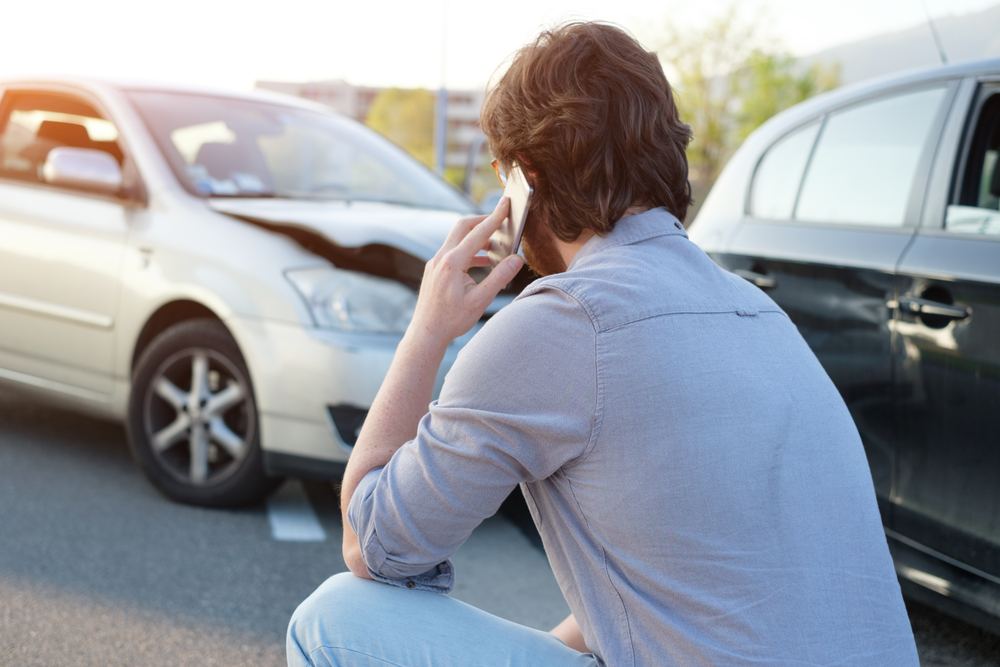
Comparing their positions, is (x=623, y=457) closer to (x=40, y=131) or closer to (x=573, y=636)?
(x=573, y=636)

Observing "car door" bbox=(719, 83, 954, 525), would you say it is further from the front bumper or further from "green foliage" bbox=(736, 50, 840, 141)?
"green foliage" bbox=(736, 50, 840, 141)

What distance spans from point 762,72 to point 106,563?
47.1 meters

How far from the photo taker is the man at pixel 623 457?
1.22 meters

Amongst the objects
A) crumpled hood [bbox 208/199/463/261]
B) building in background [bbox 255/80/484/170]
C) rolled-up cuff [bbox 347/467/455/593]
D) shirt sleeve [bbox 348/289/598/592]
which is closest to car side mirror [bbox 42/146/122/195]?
crumpled hood [bbox 208/199/463/261]

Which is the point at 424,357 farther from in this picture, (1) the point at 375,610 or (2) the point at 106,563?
(2) the point at 106,563

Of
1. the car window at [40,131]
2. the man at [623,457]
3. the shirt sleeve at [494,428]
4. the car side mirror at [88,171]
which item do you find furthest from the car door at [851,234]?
the car window at [40,131]

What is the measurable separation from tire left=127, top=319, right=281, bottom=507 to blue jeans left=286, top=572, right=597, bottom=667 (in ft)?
6.77

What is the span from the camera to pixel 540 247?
1.58m

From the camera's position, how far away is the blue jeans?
144cm

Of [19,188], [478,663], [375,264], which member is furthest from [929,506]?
[19,188]

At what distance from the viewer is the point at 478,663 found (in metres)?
1.44

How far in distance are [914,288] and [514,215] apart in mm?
1506

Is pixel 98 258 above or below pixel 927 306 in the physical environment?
below

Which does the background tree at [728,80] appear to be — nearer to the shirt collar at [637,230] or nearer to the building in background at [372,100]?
the shirt collar at [637,230]
